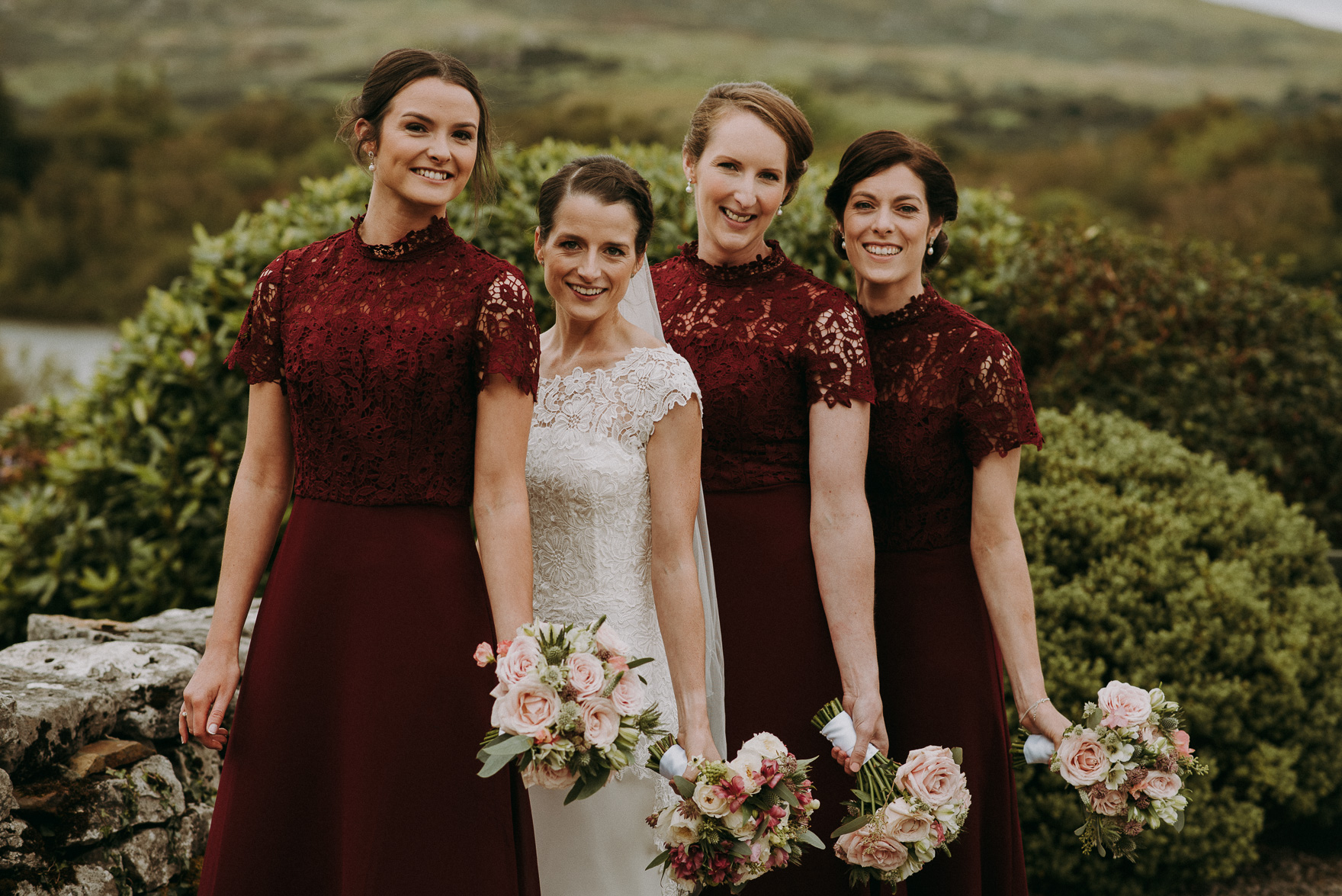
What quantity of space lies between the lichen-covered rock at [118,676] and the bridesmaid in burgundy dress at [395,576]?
3.17ft

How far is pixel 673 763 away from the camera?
2393 mm

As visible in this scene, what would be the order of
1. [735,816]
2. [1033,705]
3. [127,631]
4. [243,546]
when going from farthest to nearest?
[127,631] → [1033,705] → [243,546] → [735,816]

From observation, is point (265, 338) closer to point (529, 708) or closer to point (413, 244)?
point (413, 244)

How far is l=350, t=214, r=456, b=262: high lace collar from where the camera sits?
2445 millimetres

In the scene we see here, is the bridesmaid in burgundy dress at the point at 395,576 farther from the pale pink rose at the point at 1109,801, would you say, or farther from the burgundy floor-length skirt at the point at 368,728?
the pale pink rose at the point at 1109,801

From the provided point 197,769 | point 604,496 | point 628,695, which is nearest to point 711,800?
point 628,695

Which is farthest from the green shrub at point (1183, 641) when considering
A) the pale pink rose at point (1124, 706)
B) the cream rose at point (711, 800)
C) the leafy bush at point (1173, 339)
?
the cream rose at point (711, 800)

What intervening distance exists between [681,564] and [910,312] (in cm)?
100

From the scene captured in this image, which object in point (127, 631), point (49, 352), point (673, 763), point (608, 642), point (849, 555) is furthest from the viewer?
point (49, 352)

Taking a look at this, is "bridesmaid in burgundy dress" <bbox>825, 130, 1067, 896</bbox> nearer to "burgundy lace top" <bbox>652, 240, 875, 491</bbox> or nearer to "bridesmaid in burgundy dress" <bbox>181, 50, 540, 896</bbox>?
"burgundy lace top" <bbox>652, 240, 875, 491</bbox>

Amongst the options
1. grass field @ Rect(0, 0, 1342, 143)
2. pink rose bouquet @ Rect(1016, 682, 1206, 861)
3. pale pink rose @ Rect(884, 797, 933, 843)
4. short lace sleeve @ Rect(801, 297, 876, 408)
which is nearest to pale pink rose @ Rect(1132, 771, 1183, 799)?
pink rose bouquet @ Rect(1016, 682, 1206, 861)

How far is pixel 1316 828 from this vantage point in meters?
4.98

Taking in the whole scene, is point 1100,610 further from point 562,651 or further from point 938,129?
point 938,129

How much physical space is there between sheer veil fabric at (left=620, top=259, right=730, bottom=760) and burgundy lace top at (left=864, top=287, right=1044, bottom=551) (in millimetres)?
509
